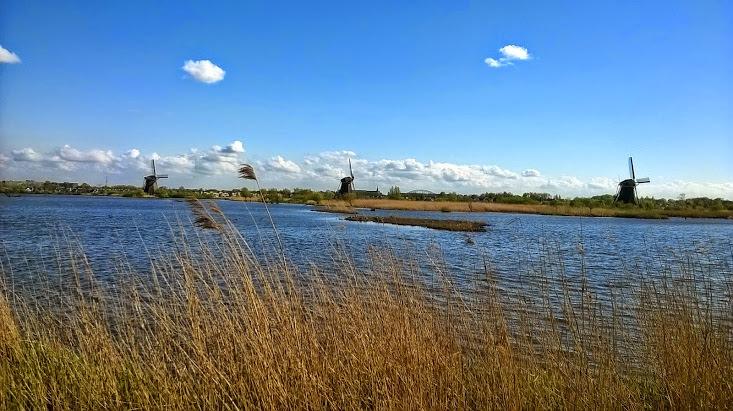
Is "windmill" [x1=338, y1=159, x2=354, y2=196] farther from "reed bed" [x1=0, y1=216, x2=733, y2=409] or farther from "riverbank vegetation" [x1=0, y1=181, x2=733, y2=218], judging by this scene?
"reed bed" [x1=0, y1=216, x2=733, y2=409]

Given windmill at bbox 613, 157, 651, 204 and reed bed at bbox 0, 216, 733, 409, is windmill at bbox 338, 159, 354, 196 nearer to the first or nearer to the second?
windmill at bbox 613, 157, 651, 204

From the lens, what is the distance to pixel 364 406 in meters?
4.13

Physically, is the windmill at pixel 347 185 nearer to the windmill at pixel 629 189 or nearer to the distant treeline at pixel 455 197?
the distant treeline at pixel 455 197

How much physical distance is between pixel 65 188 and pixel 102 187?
11652 mm

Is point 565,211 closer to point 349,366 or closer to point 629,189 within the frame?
point 629,189

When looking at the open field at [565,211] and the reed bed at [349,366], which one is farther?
the open field at [565,211]

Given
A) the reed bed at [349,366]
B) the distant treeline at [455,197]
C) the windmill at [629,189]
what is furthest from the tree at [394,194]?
the reed bed at [349,366]

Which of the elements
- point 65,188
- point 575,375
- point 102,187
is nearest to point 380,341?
point 575,375

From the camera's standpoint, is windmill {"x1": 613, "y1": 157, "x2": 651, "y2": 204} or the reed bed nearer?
the reed bed

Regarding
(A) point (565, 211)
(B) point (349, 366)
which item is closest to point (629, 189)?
(A) point (565, 211)

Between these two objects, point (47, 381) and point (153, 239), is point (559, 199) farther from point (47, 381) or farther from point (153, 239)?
point (47, 381)

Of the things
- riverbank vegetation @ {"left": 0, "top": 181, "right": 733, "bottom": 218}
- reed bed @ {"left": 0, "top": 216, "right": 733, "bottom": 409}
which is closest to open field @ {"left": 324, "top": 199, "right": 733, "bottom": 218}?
riverbank vegetation @ {"left": 0, "top": 181, "right": 733, "bottom": 218}

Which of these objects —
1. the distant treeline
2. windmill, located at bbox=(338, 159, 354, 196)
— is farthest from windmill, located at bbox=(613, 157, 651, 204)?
windmill, located at bbox=(338, 159, 354, 196)

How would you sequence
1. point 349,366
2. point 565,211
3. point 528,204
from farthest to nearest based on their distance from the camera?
point 528,204
point 565,211
point 349,366
